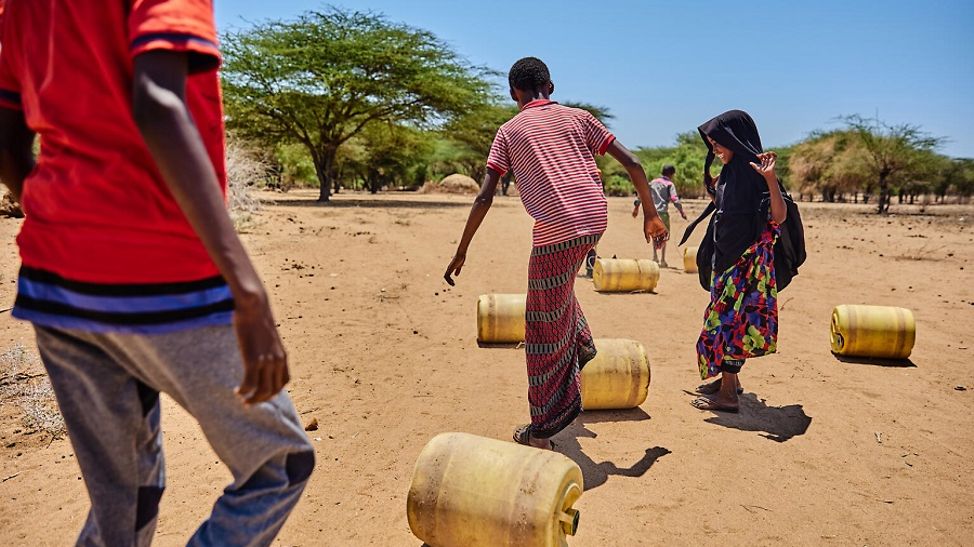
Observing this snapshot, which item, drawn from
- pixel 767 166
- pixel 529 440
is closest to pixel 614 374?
pixel 529 440

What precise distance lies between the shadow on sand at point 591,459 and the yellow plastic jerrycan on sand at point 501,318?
1733mm

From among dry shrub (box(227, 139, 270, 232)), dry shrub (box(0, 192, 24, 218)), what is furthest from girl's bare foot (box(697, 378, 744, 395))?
dry shrub (box(0, 192, 24, 218))

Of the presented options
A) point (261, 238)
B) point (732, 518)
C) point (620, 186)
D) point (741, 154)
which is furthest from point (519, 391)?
point (620, 186)

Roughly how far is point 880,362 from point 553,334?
13.6 feet

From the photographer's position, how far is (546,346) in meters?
3.59

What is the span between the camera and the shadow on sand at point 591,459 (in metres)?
3.67

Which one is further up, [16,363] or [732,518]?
[16,363]

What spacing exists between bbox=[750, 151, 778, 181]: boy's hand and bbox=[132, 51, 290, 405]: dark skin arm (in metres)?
3.87

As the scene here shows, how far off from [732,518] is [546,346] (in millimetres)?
1262

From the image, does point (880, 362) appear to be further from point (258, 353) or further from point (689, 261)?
point (258, 353)

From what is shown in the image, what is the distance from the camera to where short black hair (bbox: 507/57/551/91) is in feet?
12.0

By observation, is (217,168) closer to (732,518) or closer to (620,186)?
(732,518)

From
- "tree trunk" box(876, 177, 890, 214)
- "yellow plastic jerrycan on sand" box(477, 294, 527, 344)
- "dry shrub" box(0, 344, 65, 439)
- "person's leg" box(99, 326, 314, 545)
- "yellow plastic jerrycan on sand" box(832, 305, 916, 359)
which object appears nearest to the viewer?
"person's leg" box(99, 326, 314, 545)

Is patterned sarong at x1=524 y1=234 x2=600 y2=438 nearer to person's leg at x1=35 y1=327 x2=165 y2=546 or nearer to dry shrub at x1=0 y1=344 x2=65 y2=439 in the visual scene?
person's leg at x1=35 y1=327 x2=165 y2=546
